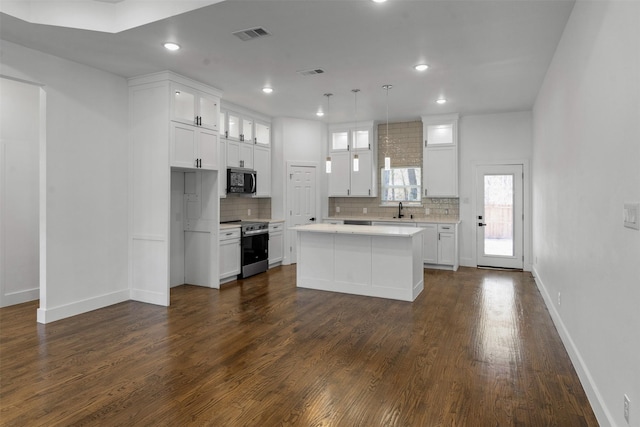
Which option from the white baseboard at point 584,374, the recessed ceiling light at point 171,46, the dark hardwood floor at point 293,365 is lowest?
the dark hardwood floor at point 293,365

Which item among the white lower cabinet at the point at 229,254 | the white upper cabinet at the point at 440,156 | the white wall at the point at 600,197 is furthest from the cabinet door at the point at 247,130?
the white wall at the point at 600,197

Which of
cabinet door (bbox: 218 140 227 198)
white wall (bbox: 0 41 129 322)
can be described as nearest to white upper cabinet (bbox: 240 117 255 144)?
cabinet door (bbox: 218 140 227 198)

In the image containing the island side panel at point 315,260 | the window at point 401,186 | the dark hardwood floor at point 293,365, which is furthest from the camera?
the window at point 401,186

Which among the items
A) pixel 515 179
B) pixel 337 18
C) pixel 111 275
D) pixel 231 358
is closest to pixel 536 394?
pixel 231 358

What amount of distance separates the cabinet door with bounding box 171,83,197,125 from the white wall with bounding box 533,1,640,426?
4.28 metres

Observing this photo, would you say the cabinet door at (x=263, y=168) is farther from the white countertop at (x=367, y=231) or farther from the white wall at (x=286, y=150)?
the white countertop at (x=367, y=231)

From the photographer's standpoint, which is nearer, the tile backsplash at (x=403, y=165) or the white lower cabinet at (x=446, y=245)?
the white lower cabinet at (x=446, y=245)

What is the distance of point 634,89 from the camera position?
1774 millimetres

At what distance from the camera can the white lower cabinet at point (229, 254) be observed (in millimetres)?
5871

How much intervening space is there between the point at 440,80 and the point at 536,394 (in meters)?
3.95

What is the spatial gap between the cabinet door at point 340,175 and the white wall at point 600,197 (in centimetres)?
454

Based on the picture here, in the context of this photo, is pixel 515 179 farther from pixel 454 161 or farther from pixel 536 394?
pixel 536 394

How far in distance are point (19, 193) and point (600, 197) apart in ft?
20.8

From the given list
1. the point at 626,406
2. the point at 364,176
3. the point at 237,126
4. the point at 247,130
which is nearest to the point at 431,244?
the point at 364,176
